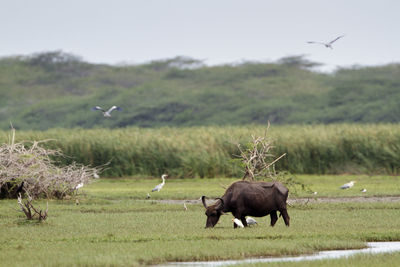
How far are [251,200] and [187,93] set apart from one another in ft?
259

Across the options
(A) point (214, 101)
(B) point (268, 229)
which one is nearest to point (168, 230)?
(B) point (268, 229)

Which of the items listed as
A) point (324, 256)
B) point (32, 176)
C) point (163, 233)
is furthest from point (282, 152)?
point (324, 256)

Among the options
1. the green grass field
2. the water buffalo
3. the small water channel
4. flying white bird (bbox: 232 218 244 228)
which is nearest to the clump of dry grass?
the green grass field

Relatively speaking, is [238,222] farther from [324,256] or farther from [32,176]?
[32,176]

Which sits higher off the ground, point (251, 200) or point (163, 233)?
point (251, 200)

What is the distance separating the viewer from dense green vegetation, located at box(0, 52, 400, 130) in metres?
87.9

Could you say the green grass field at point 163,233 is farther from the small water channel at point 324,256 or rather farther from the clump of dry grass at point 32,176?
the clump of dry grass at point 32,176

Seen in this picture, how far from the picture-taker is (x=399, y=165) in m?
37.7

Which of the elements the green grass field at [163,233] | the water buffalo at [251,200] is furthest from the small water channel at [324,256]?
the water buffalo at [251,200]

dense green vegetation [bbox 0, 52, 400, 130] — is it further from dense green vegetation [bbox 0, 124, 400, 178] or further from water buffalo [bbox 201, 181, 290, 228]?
water buffalo [bbox 201, 181, 290, 228]

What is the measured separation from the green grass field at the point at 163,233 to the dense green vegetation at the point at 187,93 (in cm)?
5937

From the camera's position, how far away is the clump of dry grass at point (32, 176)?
2322 centimetres

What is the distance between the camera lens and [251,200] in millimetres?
16078

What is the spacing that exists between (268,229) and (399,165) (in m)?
22.8
